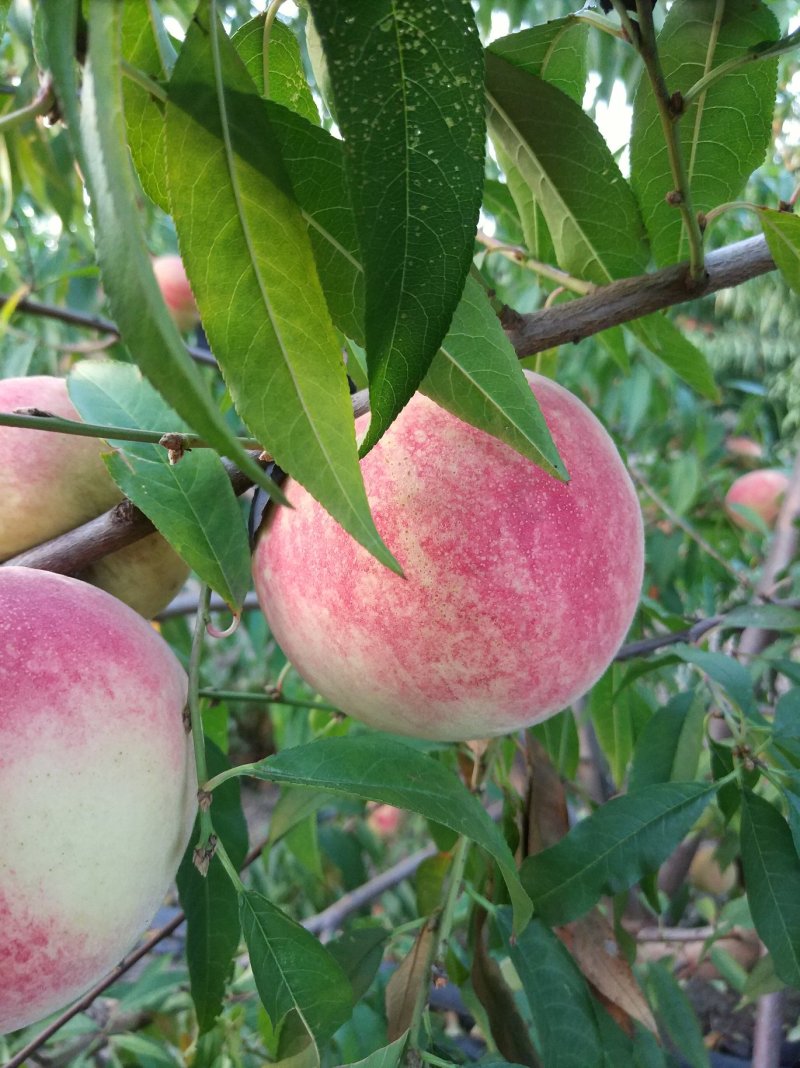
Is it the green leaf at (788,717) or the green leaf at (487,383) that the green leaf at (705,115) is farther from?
the green leaf at (788,717)

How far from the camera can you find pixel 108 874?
1.67ft

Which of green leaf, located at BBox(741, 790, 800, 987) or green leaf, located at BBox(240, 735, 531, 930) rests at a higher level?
green leaf, located at BBox(240, 735, 531, 930)

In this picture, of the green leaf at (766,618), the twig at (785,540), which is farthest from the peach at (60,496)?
the twig at (785,540)

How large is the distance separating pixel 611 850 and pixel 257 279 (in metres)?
0.51

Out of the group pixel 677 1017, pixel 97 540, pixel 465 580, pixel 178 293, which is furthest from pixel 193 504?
pixel 178 293

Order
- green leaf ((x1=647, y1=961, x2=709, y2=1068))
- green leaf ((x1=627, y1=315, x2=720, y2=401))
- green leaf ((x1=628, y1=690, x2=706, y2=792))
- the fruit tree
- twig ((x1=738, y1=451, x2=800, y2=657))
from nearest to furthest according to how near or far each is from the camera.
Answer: the fruit tree < green leaf ((x1=627, y1=315, x2=720, y2=401)) < green leaf ((x1=628, y1=690, x2=706, y2=792)) < green leaf ((x1=647, y1=961, x2=709, y2=1068)) < twig ((x1=738, y1=451, x2=800, y2=657))

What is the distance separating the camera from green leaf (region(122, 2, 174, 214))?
494 mm

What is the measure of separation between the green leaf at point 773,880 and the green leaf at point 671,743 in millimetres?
131

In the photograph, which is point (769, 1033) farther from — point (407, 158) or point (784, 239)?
point (407, 158)

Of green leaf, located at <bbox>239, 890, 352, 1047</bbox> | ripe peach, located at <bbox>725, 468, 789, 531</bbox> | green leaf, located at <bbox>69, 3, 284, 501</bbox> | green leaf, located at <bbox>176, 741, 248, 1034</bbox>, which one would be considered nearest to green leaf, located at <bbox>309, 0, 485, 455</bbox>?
green leaf, located at <bbox>69, 3, 284, 501</bbox>

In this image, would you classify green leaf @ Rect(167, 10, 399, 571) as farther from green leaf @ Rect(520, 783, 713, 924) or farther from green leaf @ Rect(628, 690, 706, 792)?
green leaf @ Rect(628, 690, 706, 792)

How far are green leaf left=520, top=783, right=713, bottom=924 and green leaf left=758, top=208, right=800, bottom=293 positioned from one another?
1.31 ft

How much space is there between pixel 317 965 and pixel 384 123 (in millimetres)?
471

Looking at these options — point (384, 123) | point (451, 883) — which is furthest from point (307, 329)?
point (451, 883)
